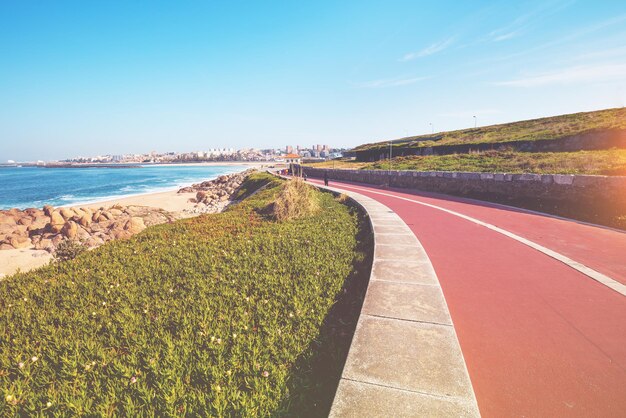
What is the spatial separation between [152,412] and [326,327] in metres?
2.16

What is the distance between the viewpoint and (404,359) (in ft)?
9.12

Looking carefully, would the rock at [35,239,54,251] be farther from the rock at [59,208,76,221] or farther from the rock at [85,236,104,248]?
the rock at [59,208,76,221]

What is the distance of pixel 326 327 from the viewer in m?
3.97

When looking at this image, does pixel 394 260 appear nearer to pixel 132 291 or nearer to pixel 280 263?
pixel 280 263

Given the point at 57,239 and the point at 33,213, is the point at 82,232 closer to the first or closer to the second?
the point at 57,239

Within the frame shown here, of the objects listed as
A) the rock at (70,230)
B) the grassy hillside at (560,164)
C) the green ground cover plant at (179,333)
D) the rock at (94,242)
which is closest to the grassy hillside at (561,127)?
the grassy hillside at (560,164)

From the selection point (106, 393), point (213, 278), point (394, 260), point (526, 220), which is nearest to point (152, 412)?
point (106, 393)

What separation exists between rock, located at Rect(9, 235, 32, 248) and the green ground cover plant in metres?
12.1

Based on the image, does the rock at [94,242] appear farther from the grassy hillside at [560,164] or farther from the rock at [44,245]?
the grassy hillside at [560,164]

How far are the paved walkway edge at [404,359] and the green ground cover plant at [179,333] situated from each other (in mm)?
519

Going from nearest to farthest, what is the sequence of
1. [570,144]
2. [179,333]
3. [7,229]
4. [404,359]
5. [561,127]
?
[404,359] < [179,333] < [7,229] < [570,144] < [561,127]

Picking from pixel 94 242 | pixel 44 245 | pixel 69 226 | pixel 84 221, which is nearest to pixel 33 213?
pixel 84 221

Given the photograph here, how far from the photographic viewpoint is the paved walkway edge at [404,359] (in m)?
2.24

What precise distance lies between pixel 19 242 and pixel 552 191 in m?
25.4
